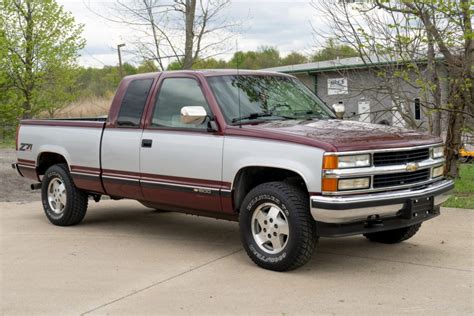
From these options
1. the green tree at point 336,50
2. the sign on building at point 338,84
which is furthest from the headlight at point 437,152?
the green tree at point 336,50

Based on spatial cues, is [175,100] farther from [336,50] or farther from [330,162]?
[336,50]

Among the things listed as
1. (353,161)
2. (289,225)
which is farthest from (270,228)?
(353,161)

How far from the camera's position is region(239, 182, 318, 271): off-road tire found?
18.5 feet

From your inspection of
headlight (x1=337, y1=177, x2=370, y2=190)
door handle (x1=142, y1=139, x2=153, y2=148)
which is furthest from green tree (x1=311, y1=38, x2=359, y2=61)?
headlight (x1=337, y1=177, x2=370, y2=190)

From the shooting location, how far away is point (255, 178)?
6.38 m

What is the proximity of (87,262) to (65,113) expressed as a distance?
28.4 meters

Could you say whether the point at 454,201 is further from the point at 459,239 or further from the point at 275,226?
the point at 275,226

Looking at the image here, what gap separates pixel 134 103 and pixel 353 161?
2.95 meters

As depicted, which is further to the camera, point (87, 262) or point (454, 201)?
point (454, 201)

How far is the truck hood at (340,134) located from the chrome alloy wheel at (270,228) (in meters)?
0.68

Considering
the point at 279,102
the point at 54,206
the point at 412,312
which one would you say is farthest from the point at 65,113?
the point at 412,312

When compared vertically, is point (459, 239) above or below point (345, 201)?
below

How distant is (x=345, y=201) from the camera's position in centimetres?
539

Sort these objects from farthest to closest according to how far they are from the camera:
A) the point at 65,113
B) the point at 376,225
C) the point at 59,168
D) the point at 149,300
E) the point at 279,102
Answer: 1. the point at 65,113
2. the point at 59,168
3. the point at 279,102
4. the point at 376,225
5. the point at 149,300
